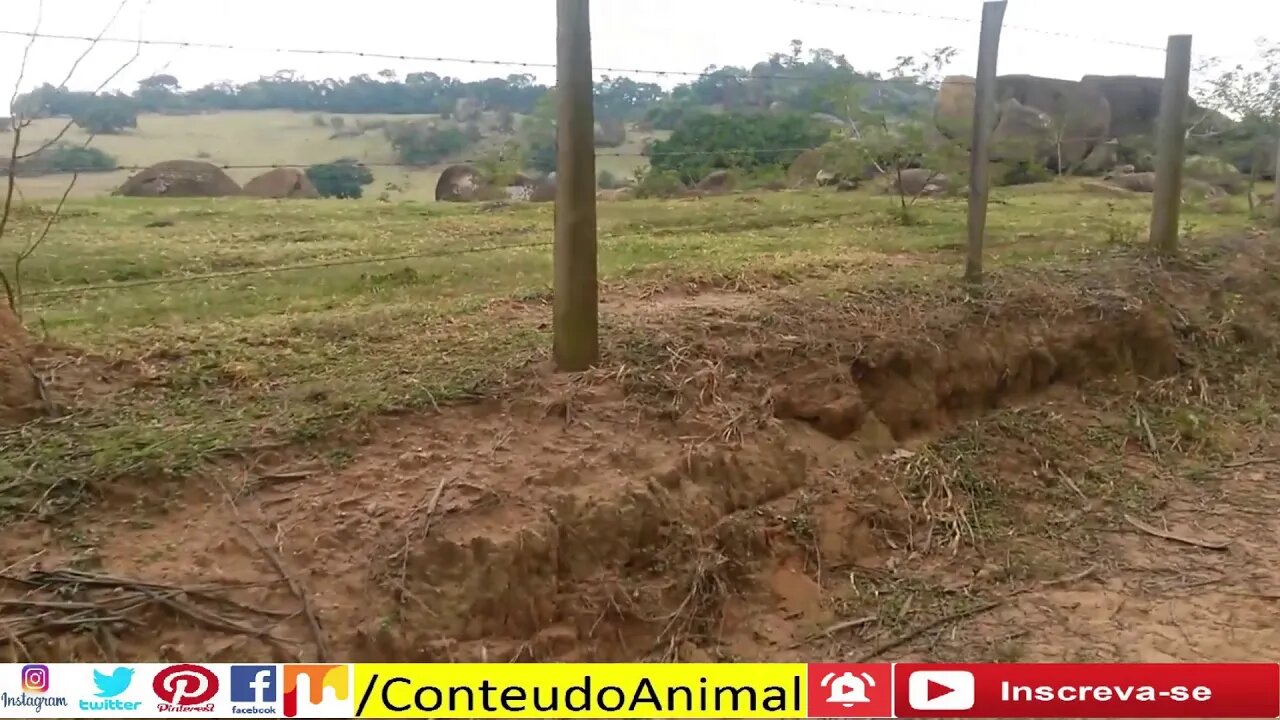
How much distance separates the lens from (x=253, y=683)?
9.73ft

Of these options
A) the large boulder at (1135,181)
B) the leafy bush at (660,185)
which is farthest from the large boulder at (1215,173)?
the leafy bush at (660,185)

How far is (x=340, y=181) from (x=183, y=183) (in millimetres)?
3016

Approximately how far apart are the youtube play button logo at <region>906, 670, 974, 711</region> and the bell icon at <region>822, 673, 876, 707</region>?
149 mm

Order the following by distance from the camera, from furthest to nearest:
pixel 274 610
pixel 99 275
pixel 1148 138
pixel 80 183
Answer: pixel 1148 138, pixel 99 275, pixel 80 183, pixel 274 610

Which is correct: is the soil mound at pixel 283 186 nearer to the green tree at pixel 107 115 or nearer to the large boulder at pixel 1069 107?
the green tree at pixel 107 115

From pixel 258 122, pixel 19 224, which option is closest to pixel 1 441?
pixel 258 122

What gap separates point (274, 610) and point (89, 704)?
55 centimetres

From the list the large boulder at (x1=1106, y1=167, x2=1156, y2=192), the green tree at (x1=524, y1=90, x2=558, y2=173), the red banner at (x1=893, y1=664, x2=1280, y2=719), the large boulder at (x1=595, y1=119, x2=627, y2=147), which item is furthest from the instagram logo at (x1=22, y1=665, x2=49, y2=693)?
the large boulder at (x1=1106, y1=167, x2=1156, y2=192)

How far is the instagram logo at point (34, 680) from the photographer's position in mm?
2807

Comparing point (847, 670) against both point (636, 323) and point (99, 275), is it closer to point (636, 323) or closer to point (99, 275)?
point (636, 323)

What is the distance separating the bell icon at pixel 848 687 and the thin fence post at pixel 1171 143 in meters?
5.48

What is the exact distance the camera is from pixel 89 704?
9.16 feet

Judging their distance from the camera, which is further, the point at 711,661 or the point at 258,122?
the point at 258,122

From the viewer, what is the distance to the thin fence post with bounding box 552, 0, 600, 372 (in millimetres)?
4344
